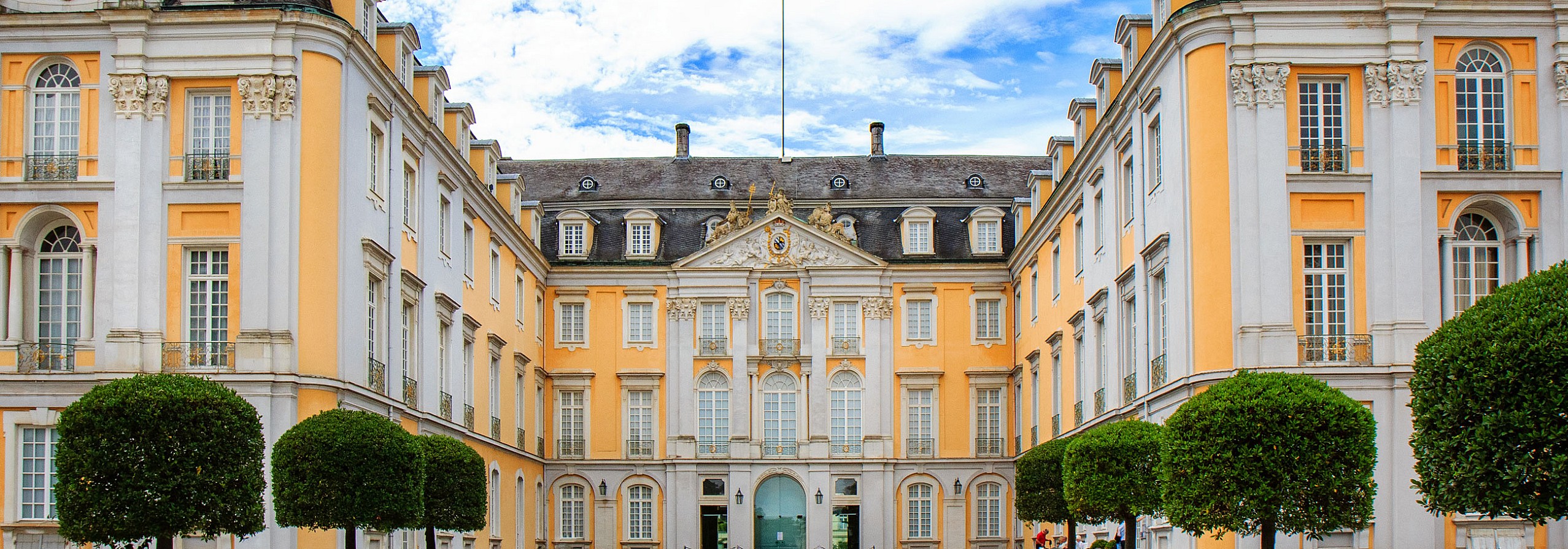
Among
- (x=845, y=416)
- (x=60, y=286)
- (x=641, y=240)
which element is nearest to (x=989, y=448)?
(x=845, y=416)

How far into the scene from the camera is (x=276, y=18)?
83.6ft

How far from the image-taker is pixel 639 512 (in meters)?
44.7

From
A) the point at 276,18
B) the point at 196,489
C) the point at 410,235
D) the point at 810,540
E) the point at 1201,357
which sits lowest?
the point at 810,540

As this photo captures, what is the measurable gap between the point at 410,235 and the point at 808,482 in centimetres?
1707

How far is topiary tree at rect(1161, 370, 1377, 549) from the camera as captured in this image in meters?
20.1

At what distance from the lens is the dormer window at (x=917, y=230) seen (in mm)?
45562

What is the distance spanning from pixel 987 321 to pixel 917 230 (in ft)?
10.6

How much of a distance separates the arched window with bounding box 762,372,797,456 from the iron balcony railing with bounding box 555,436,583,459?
511 centimetres

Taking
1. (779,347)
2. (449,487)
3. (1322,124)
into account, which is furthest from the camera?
(779,347)

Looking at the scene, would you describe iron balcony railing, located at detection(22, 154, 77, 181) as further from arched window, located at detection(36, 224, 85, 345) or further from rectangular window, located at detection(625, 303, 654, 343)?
rectangular window, located at detection(625, 303, 654, 343)

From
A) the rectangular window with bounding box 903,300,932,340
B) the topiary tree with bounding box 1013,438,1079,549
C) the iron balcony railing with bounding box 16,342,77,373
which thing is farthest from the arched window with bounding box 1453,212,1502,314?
the iron balcony railing with bounding box 16,342,77,373

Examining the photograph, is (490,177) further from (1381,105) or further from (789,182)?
(1381,105)

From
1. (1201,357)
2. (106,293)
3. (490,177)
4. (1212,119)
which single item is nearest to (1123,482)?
(1201,357)

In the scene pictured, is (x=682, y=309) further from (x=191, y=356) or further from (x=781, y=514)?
(x=191, y=356)
